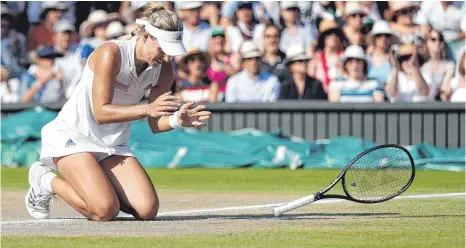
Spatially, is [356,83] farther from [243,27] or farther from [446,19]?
[243,27]

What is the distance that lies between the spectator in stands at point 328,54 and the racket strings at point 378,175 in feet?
27.1

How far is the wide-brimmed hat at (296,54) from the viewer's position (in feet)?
54.1

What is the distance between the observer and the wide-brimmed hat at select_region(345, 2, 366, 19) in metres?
17.1

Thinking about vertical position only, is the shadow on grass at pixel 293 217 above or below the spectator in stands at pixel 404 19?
below

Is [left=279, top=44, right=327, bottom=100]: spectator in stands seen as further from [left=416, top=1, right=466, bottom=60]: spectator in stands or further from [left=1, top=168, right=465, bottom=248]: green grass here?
[left=1, top=168, right=465, bottom=248]: green grass

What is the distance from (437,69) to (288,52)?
217 centimetres

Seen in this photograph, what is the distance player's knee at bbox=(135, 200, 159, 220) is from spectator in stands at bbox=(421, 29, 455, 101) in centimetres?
886

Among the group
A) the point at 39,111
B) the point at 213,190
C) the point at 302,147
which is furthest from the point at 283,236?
the point at 39,111

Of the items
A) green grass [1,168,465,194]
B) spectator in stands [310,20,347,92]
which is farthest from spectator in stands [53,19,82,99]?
spectator in stands [310,20,347,92]

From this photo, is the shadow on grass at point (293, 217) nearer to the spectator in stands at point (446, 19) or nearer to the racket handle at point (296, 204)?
the racket handle at point (296, 204)

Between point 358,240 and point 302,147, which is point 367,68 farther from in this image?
point 358,240

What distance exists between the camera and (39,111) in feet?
53.7

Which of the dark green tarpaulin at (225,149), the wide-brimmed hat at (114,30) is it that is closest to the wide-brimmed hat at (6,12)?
the wide-brimmed hat at (114,30)

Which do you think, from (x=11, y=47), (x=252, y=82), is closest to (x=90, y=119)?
(x=252, y=82)
